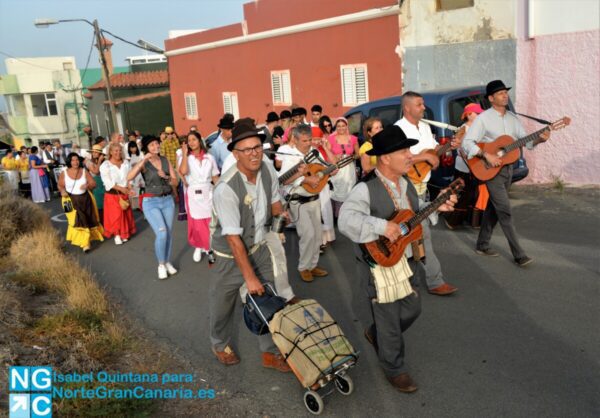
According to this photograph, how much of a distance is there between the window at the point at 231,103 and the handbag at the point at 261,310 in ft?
61.7

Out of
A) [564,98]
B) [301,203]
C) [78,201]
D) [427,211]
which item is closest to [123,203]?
[78,201]

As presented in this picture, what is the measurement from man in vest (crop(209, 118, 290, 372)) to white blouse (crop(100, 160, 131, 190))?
5.38 meters

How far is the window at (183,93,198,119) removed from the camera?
25853mm

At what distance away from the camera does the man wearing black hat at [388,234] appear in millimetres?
3871

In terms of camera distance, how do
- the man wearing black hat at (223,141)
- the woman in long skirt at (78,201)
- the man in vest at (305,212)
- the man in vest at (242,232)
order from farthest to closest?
the woman in long skirt at (78,201) → the man wearing black hat at (223,141) → the man in vest at (305,212) → the man in vest at (242,232)

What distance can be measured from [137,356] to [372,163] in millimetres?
3128

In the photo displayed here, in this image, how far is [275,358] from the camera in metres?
4.70

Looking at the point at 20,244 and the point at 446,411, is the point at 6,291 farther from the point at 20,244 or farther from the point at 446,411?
the point at 446,411

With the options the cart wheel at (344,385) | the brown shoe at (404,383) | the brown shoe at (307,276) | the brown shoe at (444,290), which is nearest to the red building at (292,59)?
the brown shoe at (307,276)

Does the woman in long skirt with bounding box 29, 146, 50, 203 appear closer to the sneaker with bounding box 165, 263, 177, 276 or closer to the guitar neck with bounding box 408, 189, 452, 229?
the sneaker with bounding box 165, 263, 177, 276

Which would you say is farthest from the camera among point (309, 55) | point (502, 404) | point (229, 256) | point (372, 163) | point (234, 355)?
point (309, 55)

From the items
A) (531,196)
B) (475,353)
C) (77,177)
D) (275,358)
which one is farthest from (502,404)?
(77,177)

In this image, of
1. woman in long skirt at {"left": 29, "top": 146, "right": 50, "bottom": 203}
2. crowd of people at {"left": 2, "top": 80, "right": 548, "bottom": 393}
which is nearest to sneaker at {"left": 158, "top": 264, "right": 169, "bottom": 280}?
crowd of people at {"left": 2, "top": 80, "right": 548, "bottom": 393}

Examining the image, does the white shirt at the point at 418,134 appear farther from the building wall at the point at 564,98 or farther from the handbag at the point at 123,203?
the building wall at the point at 564,98
